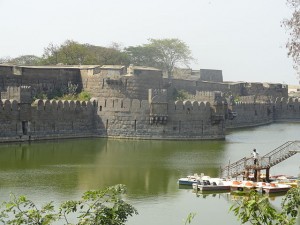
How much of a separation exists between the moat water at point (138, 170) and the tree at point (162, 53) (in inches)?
1540

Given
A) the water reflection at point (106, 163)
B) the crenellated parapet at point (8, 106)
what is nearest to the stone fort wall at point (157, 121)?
the water reflection at point (106, 163)

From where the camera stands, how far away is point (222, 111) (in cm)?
4131

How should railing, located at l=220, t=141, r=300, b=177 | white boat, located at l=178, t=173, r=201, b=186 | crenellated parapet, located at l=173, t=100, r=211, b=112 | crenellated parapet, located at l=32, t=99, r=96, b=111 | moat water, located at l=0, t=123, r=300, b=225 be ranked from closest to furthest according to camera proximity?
moat water, located at l=0, t=123, r=300, b=225
white boat, located at l=178, t=173, r=201, b=186
railing, located at l=220, t=141, r=300, b=177
crenellated parapet, located at l=32, t=99, r=96, b=111
crenellated parapet, located at l=173, t=100, r=211, b=112

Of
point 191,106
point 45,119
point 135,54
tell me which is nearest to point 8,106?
point 45,119

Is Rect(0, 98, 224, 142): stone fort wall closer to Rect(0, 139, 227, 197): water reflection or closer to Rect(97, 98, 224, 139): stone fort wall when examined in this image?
Rect(97, 98, 224, 139): stone fort wall

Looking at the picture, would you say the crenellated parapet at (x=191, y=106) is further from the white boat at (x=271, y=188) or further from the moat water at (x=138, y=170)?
the white boat at (x=271, y=188)

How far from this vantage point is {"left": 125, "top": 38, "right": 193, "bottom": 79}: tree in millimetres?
80938

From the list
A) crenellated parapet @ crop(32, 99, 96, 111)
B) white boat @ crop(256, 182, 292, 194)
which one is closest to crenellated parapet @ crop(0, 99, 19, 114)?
crenellated parapet @ crop(32, 99, 96, 111)

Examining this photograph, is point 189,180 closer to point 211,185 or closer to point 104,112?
point 211,185

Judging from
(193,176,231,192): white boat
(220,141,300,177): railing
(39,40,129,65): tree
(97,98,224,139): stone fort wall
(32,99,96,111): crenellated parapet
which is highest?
(39,40,129,65): tree

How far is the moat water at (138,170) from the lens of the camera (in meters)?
20.4

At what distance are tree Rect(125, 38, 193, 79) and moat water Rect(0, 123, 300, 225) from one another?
39105 millimetres

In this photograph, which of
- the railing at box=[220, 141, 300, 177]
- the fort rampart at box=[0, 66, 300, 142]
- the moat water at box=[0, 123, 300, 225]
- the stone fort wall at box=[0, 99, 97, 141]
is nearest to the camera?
the moat water at box=[0, 123, 300, 225]

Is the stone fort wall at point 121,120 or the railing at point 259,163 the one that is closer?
the railing at point 259,163
